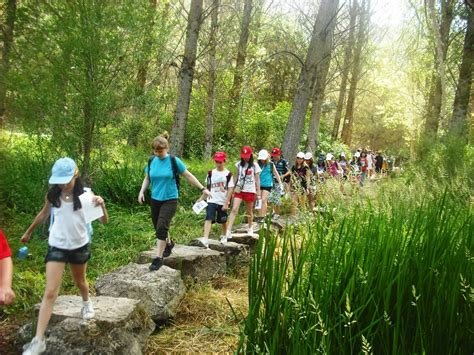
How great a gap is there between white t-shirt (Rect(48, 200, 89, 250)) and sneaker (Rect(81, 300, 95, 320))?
Result: 509 millimetres

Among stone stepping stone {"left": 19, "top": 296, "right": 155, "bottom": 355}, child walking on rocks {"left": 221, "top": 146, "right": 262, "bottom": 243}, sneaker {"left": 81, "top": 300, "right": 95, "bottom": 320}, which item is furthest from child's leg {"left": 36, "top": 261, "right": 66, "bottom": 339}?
child walking on rocks {"left": 221, "top": 146, "right": 262, "bottom": 243}

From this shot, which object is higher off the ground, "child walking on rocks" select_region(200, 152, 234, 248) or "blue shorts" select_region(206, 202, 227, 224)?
"child walking on rocks" select_region(200, 152, 234, 248)

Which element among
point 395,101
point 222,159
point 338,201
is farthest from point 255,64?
point 395,101

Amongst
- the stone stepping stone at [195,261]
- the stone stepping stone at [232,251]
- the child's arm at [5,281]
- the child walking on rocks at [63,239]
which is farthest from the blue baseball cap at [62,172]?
the stone stepping stone at [232,251]

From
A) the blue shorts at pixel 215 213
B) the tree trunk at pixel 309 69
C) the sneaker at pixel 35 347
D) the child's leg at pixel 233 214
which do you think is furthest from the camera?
the tree trunk at pixel 309 69

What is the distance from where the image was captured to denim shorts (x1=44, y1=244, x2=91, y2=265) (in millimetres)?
3582

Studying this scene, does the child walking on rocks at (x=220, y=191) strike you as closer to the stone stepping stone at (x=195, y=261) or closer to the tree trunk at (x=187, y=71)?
the stone stepping stone at (x=195, y=261)

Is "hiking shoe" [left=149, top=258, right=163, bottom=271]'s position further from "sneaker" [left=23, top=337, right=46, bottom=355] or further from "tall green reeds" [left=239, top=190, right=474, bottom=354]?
"tall green reeds" [left=239, top=190, right=474, bottom=354]

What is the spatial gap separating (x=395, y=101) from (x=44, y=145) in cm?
3757

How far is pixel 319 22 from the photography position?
11469 millimetres

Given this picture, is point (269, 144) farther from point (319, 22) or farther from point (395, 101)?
point (395, 101)

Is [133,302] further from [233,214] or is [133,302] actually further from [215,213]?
[233,214]

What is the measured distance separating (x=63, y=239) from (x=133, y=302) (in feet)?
3.15

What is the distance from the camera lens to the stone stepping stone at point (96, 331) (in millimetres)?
3545
